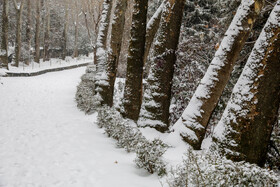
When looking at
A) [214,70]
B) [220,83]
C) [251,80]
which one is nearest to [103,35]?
[214,70]

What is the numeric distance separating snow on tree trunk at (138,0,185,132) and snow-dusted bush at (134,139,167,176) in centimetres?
157

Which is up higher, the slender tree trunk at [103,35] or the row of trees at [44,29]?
the row of trees at [44,29]

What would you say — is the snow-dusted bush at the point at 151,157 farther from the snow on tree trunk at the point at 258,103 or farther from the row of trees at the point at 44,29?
the row of trees at the point at 44,29

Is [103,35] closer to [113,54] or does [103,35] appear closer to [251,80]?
[113,54]

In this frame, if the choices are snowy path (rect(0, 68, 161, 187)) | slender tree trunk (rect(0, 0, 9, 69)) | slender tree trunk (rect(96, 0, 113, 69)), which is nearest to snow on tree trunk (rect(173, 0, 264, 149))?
snowy path (rect(0, 68, 161, 187))

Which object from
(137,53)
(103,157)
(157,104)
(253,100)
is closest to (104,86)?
(137,53)

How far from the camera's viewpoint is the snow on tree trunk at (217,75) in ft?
14.1

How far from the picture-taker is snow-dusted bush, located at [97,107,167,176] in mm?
3998

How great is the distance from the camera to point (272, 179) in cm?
267

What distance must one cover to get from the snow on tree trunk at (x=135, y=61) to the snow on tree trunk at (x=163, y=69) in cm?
66

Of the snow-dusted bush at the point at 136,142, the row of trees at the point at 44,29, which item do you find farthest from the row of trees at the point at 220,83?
the row of trees at the point at 44,29

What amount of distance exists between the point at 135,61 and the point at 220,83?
2673 millimetres

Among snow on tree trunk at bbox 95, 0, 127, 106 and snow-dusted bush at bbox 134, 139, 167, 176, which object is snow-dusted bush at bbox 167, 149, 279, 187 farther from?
snow on tree trunk at bbox 95, 0, 127, 106

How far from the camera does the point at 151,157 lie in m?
4.00
